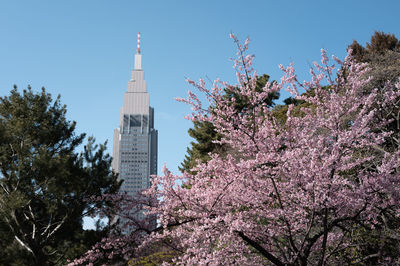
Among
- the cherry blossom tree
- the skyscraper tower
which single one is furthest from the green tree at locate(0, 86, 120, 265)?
the skyscraper tower

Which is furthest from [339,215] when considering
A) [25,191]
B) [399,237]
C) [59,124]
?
[59,124]

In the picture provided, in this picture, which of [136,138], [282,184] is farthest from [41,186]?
[136,138]

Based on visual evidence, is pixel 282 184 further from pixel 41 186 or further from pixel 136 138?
pixel 136 138

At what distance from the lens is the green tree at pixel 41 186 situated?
8.20 metres

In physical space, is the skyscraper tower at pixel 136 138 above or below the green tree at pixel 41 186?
above

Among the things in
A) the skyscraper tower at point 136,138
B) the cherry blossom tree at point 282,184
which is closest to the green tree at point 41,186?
the cherry blossom tree at point 282,184

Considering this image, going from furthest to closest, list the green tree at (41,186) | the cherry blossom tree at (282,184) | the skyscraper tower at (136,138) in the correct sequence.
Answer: the skyscraper tower at (136,138)
the green tree at (41,186)
the cherry blossom tree at (282,184)

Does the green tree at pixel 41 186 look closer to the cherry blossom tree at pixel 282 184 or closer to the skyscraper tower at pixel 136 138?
the cherry blossom tree at pixel 282 184

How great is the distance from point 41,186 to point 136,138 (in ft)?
403

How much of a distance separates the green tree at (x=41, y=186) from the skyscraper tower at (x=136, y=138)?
386ft

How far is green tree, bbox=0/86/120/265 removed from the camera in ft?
26.9

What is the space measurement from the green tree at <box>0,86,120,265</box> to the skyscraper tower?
386 feet

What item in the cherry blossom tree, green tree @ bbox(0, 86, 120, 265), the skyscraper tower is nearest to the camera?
the cherry blossom tree

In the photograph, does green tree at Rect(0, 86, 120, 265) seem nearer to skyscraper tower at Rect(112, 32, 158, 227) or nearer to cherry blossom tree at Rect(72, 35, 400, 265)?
cherry blossom tree at Rect(72, 35, 400, 265)
